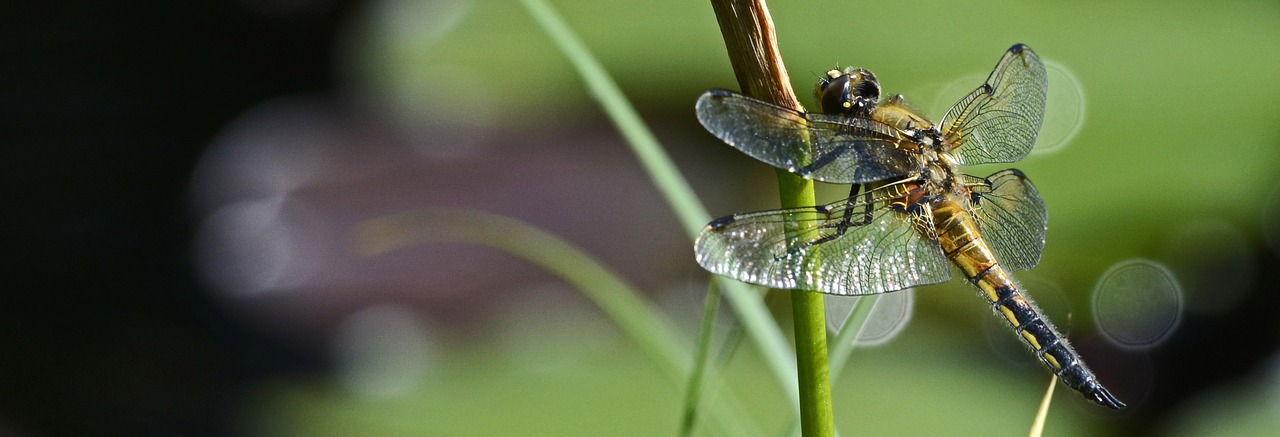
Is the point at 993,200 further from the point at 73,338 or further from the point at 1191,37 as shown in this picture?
the point at 73,338

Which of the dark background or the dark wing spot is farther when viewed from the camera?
the dark background

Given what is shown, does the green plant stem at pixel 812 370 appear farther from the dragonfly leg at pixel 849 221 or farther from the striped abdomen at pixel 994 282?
the striped abdomen at pixel 994 282

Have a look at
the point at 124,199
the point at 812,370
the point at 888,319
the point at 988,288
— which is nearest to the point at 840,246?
the point at 988,288

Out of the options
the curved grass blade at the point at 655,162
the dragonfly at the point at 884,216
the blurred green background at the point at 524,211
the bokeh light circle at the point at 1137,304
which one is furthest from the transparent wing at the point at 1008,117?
the bokeh light circle at the point at 1137,304

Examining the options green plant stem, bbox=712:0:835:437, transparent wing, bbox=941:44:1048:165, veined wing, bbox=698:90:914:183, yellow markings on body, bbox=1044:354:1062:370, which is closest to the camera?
green plant stem, bbox=712:0:835:437

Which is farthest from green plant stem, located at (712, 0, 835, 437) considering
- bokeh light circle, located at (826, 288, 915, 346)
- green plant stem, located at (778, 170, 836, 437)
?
bokeh light circle, located at (826, 288, 915, 346)

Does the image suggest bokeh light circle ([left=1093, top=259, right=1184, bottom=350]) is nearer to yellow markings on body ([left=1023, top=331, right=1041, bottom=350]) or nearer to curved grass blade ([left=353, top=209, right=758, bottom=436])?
curved grass blade ([left=353, top=209, right=758, bottom=436])
